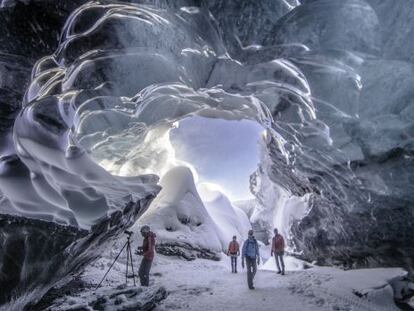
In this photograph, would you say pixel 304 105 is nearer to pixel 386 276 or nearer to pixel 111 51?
pixel 111 51

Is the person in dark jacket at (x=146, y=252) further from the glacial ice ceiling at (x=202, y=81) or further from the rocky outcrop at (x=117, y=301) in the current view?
the glacial ice ceiling at (x=202, y=81)

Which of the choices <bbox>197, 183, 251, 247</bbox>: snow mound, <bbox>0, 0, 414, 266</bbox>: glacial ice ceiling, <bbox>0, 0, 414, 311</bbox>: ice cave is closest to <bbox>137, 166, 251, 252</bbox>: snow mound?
<bbox>197, 183, 251, 247</bbox>: snow mound

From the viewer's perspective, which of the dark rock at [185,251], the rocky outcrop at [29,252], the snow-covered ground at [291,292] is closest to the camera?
the rocky outcrop at [29,252]

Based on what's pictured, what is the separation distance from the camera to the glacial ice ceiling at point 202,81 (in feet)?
18.0

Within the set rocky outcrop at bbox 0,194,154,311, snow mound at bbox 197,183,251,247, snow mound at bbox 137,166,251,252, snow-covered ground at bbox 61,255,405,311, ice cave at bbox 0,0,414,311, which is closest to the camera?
rocky outcrop at bbox 0,194,154,311

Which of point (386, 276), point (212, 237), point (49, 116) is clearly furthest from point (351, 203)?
point (212, 237)

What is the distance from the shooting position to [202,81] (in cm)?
745

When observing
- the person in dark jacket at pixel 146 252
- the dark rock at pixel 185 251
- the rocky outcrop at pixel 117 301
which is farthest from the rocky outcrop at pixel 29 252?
the dark rock at pixel 185 251

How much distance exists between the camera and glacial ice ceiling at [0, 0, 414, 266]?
5.50 m

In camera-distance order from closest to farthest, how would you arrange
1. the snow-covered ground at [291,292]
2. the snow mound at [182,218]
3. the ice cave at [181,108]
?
the ice cave at [181,108] → the snow-covered ground at [291,292] → the snow mound at [182,218]

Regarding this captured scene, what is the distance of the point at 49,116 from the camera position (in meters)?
6.16

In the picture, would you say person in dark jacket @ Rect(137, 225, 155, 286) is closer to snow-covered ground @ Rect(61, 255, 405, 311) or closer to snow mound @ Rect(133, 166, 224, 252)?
snow-covered ground @ Rect(61, 255, 405, 311)

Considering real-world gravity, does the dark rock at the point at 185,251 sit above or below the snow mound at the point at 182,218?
below

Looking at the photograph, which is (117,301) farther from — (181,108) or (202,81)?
(181,108)
